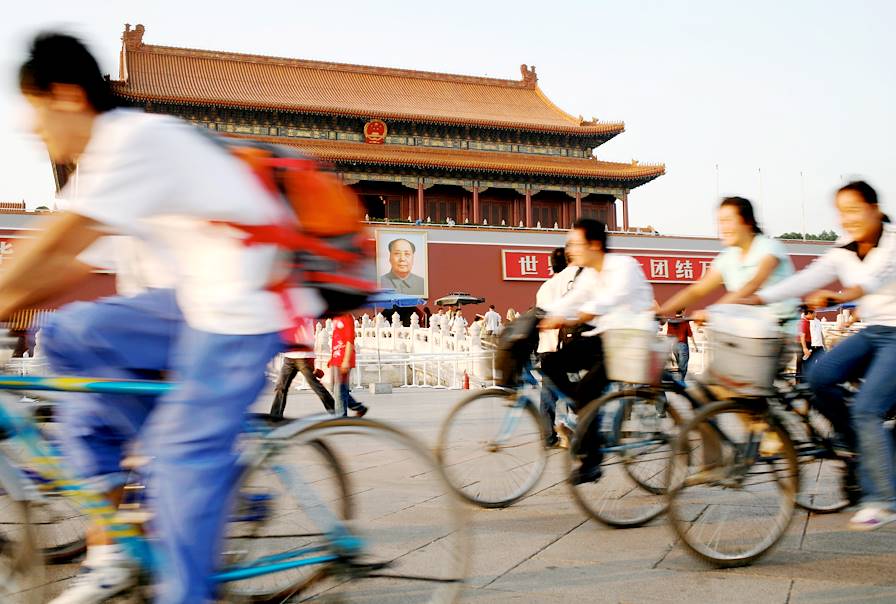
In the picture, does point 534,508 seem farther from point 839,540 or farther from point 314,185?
point 314,185

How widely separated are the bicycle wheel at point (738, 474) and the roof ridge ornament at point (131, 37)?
95.8ft

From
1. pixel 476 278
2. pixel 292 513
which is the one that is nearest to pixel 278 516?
pixel 292 513

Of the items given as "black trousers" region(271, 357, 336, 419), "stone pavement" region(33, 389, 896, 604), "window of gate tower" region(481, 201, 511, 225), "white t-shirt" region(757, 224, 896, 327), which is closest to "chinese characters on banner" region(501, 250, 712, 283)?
"window of gate tower" region(481, 201, 511, 225)

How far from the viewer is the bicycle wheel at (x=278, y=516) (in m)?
1.87

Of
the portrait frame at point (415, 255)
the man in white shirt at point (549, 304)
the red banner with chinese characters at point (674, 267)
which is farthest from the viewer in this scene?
the red banner with chinese characters at point (674, 267)

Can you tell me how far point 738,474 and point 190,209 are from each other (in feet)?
7.03

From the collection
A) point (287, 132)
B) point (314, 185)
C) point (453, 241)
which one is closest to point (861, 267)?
point (314, 185)

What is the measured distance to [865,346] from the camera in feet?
10.2

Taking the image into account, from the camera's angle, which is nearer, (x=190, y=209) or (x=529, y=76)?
(x=190, y=209)

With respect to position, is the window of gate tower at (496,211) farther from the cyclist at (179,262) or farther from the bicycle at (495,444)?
the cyclist at (179,262)

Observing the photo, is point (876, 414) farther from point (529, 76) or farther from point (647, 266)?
point (529, 76)

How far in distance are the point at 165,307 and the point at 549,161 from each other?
27.8 m

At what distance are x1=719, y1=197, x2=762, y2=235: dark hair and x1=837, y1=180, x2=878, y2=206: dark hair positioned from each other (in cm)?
59

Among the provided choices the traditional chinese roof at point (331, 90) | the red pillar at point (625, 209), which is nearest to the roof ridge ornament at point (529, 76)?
the traditional chinese roof at point (331, 90)
